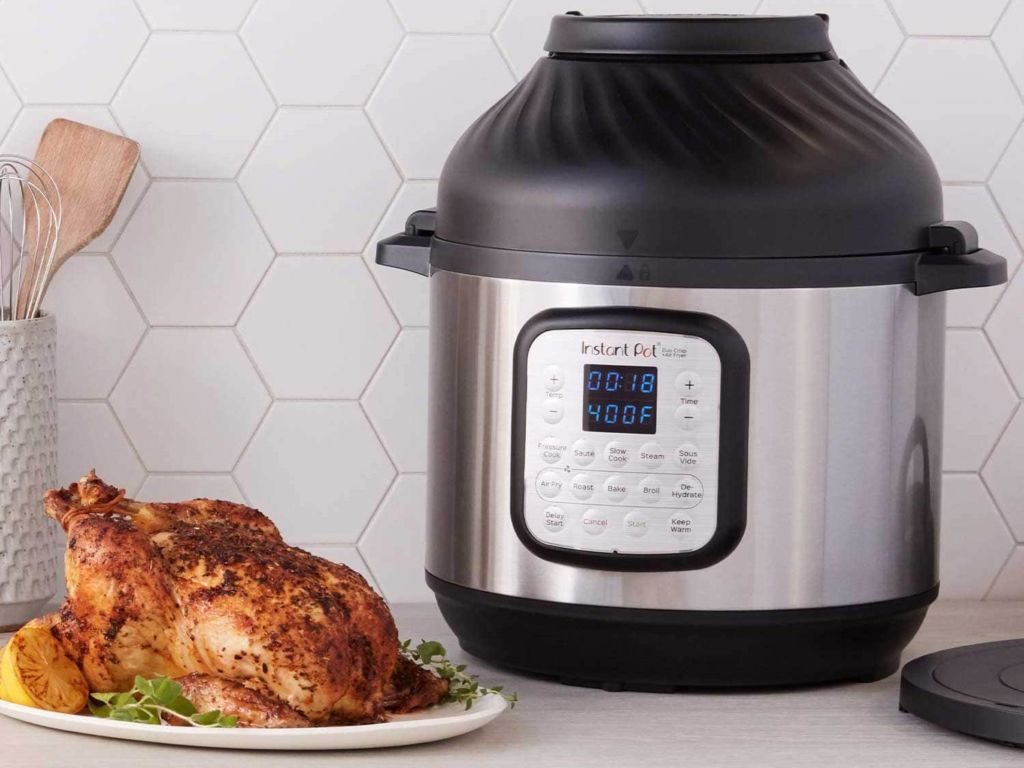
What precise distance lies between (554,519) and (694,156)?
250mm

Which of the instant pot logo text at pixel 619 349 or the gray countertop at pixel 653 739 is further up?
the instant pot logo text at pixel 619 349

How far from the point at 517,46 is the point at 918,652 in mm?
596

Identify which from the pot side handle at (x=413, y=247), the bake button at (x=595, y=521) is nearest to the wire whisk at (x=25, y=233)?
the pot side handle at (x=413, y=247)

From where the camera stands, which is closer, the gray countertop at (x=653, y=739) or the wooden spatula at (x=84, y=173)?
the gray countertop at (x=653, y=739)

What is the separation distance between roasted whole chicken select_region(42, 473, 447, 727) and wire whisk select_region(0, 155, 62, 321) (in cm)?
30

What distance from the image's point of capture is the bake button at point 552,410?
96 cm

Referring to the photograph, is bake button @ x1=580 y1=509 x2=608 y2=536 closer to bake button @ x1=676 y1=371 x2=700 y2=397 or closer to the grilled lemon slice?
bake button @ x1=676 y1=371 x2=700 y2=397

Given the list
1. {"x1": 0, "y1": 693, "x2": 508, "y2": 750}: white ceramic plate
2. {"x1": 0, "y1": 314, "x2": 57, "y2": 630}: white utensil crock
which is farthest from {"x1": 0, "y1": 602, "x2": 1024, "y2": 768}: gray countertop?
{"x1": 0, "y1": 314, "x2": 57, "y2": 630}: white utensil crock

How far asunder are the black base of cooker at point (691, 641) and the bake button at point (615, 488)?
7 centimetres

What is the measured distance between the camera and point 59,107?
Result: 1252 mm

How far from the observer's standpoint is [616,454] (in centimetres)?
94

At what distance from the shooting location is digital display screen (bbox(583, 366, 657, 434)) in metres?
0.94

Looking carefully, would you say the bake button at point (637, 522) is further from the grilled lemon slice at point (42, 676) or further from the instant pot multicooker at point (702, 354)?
the grilled lemon slice at point (42, 676)

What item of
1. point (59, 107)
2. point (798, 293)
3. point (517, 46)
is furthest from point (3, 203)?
point (798, 293)
